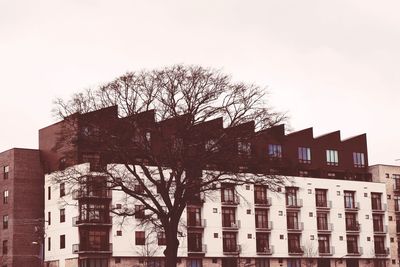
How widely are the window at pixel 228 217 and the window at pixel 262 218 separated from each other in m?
3.77

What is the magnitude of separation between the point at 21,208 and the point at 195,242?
75.3ft

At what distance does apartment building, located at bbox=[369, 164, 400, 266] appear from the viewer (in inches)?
4604

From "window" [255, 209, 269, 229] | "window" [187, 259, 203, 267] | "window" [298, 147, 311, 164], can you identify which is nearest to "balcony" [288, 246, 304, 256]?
"window" [255, 209, 269, 229]

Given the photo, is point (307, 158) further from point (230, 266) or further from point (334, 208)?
point (230, 266)

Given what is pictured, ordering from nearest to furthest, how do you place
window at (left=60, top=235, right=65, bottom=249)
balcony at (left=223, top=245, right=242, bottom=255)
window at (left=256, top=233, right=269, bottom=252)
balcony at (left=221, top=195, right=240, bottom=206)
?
1. window at (left=60, top=235, right=65, bottom=249)
2. balcony at (left=223, top=245, right=242, bottom=255)
3. balcony at (left=221, top=195, right=240, bottom=206)
4. window at (left=256, top=233, right=269, bottom=252)

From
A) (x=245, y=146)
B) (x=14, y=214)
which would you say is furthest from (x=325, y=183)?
(x=245, y=146)

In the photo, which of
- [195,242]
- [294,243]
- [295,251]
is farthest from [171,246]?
[294,243]

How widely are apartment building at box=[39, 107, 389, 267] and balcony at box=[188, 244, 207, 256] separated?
135 millimetres

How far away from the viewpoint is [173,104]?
52.0 m

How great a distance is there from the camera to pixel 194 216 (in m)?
100

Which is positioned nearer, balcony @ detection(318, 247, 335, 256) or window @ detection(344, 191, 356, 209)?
balcony @ detection(318, 247, 335, 256)

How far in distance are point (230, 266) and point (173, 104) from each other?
54.0 meters

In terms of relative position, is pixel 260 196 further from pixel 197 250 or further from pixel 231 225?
pixel 197 250

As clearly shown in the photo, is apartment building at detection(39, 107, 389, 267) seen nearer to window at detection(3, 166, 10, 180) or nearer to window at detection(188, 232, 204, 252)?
window at detection(188, 232, 204, 252)
